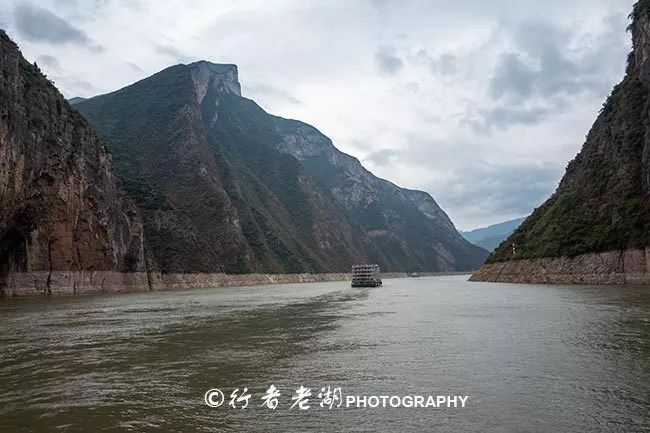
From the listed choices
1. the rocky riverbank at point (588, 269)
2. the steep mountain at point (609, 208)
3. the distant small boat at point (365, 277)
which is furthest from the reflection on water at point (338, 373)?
the distant small boat at point (365, 277)

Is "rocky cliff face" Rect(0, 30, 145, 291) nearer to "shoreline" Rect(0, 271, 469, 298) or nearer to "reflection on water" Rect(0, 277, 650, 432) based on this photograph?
"shoreline" Rect(0, 271, 469, 298)

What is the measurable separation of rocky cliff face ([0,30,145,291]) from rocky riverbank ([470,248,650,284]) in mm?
74343

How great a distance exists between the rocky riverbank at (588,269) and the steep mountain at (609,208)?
118 mm

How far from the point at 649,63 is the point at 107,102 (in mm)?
178540

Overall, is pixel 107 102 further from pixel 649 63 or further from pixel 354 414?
pixel 354 414

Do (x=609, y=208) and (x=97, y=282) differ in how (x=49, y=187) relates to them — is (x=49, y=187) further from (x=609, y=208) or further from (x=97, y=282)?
(x=609, y=208)

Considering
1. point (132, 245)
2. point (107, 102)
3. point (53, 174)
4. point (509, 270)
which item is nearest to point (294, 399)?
point (53, 174)

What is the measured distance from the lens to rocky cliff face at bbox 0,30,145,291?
6725 centimetres

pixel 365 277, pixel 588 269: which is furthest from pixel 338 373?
pixel 365 277

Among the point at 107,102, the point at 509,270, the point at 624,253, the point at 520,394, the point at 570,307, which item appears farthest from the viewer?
the point at 107,102

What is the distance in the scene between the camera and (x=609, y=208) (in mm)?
74000

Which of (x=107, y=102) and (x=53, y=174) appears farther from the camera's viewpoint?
(x=107, y=102)

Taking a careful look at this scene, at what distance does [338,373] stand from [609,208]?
71.5 meters

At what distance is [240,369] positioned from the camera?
16.1 meters
